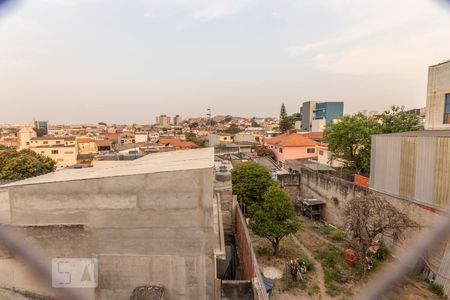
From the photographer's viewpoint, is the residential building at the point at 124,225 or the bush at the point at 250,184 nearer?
the residential building at the point at 124,225

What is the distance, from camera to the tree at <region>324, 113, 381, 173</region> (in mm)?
12938

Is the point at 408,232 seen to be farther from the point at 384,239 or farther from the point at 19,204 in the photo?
the point at 19,204

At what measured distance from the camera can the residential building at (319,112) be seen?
132 feet

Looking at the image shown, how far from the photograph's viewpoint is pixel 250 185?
38.6 ft

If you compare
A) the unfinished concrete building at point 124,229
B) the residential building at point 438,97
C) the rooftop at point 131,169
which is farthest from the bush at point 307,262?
the residential building at point 438,97

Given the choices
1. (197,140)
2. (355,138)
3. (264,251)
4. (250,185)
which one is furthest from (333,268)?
(197,140)

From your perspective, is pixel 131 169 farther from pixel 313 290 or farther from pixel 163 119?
pixel 163 119

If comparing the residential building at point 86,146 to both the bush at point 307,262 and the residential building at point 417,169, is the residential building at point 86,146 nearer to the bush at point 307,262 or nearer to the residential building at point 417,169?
the bush at point 307,262

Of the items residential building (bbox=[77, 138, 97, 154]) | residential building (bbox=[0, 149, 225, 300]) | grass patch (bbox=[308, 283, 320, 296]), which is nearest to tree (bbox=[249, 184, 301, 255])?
grass patch (bbox=[308, 283, 320, 296])

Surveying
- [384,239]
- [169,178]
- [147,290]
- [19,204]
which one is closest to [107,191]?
[169,178]

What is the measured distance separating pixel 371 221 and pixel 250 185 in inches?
215

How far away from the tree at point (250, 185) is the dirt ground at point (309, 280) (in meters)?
2.28

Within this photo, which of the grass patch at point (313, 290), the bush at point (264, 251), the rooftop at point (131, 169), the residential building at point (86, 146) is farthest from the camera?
the residential building at point (86, 146)

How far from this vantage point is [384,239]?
8.07 meters
